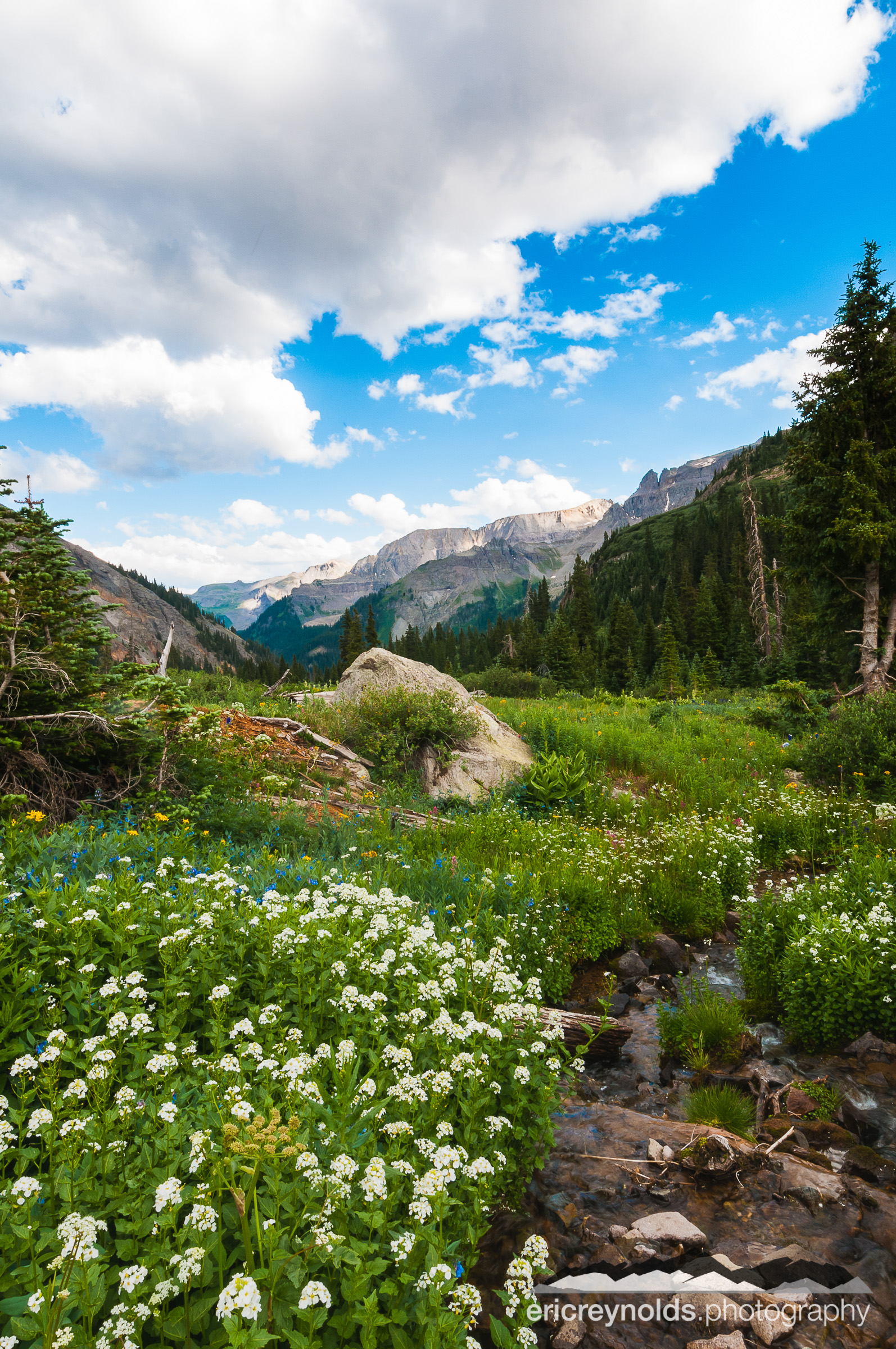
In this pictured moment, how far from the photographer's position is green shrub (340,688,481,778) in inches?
494

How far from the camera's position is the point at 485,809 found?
10.5 meters

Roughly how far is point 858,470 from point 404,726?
1471cm

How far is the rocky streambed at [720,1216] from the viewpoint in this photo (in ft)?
8.45

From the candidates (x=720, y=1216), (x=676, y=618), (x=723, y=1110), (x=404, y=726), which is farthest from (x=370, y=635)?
(x=720, y=1216)

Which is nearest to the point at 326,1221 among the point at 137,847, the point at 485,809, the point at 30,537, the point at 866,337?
the point at 137,847

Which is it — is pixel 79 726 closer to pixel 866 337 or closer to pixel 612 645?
pixel 866 337

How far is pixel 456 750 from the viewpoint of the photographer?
1323cm

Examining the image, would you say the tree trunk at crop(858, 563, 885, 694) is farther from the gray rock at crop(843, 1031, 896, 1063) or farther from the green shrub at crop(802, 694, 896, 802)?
the gray rock at crop(843, 1031, 896, 1063)

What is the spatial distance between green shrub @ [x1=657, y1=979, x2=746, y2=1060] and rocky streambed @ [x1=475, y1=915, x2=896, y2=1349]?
0.16m

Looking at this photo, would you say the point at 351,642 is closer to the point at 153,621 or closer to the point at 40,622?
the point at 40,622

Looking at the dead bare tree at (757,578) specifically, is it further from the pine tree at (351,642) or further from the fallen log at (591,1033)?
the fallen log at (591,1033)

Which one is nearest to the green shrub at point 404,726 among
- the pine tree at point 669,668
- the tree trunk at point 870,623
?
the tree trunk at point 870,623

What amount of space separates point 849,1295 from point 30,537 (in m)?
9.51

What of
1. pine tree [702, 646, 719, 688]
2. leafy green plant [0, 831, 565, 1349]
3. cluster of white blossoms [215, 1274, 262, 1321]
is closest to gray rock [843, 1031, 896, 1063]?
leafy green plant [0, 831, 565, 1349]
